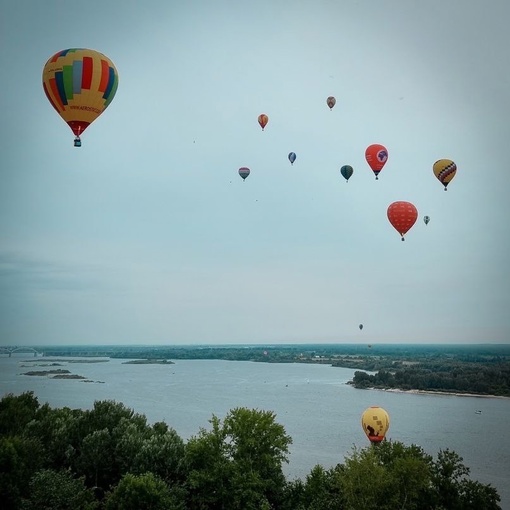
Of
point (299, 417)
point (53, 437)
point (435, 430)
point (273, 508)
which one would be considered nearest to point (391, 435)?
point (435, 430)

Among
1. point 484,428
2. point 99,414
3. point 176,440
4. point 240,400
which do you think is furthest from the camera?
point 240,400

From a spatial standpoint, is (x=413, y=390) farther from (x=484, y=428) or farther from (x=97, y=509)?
(x=97, y=509)

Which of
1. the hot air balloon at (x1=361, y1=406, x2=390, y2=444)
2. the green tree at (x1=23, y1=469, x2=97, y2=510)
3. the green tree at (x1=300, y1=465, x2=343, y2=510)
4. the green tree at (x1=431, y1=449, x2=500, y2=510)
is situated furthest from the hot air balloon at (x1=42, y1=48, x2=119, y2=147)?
the green tree at (x1=431, y1=449, x2=500, y2=510)

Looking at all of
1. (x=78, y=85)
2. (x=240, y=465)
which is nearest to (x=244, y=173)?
(x=78, y=85)

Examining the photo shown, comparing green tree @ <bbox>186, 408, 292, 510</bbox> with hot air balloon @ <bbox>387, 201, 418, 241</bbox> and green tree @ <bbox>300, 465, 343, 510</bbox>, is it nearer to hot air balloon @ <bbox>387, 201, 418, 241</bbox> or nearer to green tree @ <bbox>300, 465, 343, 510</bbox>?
green tree @ <bbox>300, 465, 343, 510</bbox>

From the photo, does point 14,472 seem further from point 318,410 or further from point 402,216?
point 318,410

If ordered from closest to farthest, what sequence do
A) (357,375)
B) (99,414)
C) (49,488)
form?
1. (49,488)
2. (99,414)
3. (357,375)
